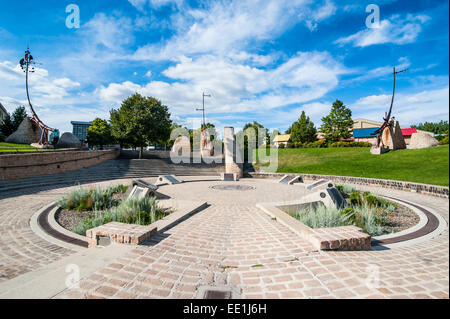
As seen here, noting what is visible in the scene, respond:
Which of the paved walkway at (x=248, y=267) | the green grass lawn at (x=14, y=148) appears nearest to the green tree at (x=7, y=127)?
the green grass lawn at (x=14, y=148)

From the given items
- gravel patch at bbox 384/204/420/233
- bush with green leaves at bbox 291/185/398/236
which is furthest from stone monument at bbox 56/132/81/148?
gravel patch at bbox 384/204/420/233

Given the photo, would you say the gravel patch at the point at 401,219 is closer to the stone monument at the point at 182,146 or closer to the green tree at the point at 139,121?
the green tree at the point at 139,121

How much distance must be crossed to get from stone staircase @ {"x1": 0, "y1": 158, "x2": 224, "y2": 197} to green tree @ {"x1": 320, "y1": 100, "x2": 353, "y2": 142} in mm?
25194

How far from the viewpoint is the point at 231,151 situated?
66.5 feet

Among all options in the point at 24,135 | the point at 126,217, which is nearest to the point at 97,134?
the point at 24,135

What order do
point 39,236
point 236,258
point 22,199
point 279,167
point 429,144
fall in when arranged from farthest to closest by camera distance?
1. point 279,167
2. point 429,144
3. point 22,199
4. point 39,236
5. point 236,258

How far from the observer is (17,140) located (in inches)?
1038

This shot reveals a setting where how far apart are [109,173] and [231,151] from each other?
1133cm

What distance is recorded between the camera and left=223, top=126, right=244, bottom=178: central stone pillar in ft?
66.4

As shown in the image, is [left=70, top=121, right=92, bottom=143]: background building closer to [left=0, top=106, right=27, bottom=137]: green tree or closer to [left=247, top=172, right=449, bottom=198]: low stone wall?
[left=0, top=106, right=27, bottom=137]: green tree

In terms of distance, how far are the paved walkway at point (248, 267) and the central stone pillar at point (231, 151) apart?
1525cm
